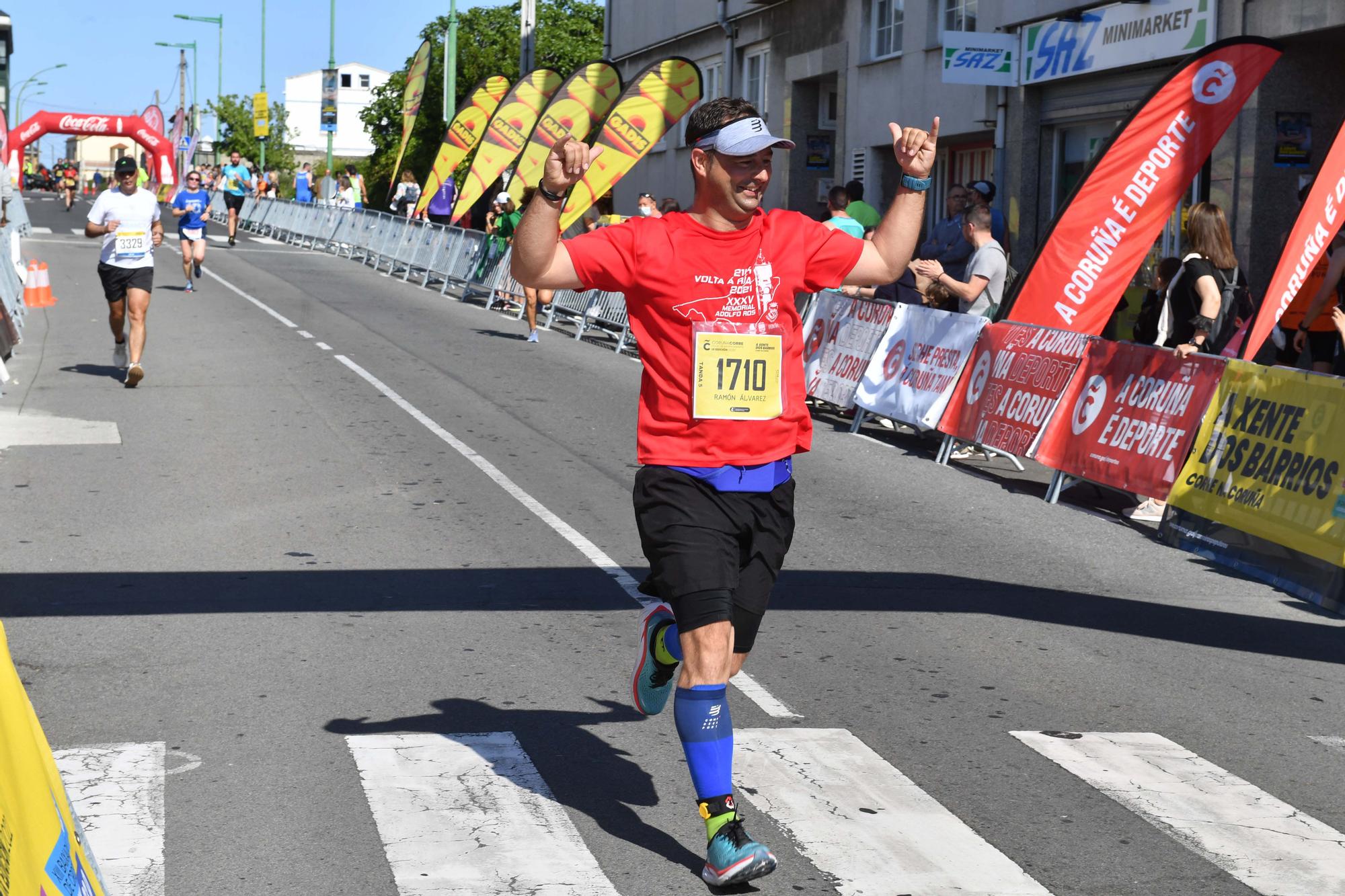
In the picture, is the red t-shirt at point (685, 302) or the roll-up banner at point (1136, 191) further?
the roll-up banner at point (1136, 191)

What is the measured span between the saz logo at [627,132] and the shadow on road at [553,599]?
1797 cm

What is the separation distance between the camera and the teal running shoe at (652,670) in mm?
4957

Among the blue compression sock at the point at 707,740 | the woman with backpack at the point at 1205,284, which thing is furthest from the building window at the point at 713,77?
the blue compression sock at the point at 707,740

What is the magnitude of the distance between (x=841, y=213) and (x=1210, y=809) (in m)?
12.3

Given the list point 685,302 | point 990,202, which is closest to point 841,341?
point 990,202

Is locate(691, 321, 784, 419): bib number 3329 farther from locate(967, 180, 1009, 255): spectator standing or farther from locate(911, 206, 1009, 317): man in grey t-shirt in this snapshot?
locate(967, 180, 1009, 255): spectator standing

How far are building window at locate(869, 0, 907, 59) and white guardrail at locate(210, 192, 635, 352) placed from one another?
7.18 metres

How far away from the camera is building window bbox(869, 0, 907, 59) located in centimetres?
2692

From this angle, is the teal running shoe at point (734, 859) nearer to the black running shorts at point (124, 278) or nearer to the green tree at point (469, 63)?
the black running shorts at point (124, 278)

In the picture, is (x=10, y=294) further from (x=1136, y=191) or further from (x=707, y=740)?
(x=707, y=740)

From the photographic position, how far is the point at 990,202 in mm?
13961

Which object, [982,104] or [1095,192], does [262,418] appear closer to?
[1095,192]

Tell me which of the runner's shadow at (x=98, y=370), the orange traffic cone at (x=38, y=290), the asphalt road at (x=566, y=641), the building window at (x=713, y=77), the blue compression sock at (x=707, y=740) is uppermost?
the building window at (x=713, y=77)

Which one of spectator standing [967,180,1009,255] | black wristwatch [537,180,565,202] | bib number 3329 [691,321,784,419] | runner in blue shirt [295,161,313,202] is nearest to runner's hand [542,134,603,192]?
black wristwatch [537,180,565,202]
